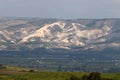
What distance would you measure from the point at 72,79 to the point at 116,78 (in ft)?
Result: 104

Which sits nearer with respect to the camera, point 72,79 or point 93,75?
point 93,75

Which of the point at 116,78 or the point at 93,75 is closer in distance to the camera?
the point at 93,75

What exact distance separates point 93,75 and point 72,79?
46.2ft

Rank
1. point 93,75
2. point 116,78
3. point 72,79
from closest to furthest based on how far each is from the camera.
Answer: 1. point 93,75
2. point 72,79
3. point 116,78

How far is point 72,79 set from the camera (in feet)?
553

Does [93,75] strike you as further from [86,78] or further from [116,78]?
[116,78]

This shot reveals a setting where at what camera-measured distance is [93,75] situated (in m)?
158

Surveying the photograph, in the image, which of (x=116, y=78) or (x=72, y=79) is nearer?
(x=72, y=79)

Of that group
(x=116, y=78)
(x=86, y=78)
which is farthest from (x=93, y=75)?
(x=116, y=78)

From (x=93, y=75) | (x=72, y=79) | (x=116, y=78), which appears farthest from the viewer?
(x=116, y=78)

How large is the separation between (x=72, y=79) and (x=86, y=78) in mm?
9707

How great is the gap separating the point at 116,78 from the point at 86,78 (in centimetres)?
3486

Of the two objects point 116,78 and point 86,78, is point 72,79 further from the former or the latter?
point 116,78

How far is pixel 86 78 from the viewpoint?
161m
